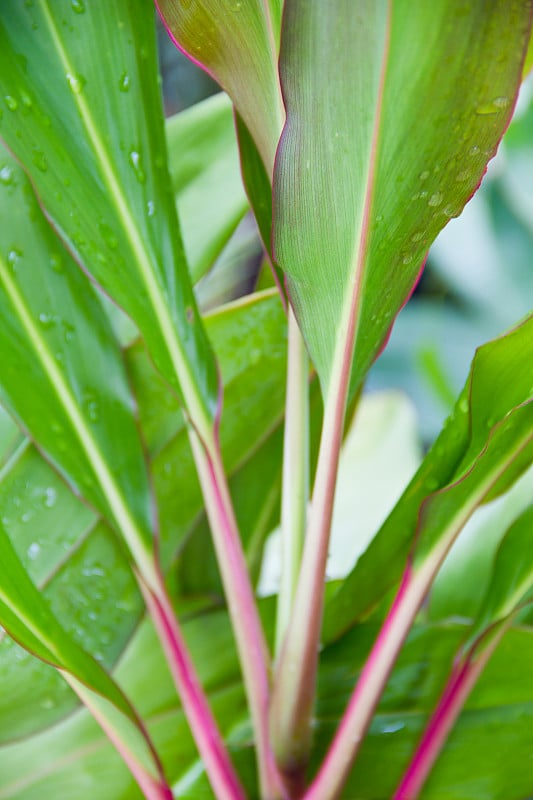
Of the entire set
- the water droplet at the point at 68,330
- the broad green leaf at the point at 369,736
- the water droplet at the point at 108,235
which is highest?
the water droplet at the point at 108,235

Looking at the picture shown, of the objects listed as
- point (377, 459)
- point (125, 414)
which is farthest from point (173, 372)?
point (377, 459)

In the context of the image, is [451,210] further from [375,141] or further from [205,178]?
[205,178]

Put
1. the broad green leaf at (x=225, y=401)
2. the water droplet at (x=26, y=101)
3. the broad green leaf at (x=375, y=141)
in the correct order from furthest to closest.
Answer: the broad green leaf at (x=225, y=401) < the water droplet at (x=26, y=101) < the broad green leaf at (x=375, y=141)

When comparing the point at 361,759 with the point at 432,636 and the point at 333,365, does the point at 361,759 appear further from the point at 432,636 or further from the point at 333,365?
the point at 333,365

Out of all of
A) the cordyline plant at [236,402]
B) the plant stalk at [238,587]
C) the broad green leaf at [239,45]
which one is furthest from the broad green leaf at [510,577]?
the broad green leaf at [239,45]

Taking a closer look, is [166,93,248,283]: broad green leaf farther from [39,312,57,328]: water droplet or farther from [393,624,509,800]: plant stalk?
[393,624,509,800]: plant stalk

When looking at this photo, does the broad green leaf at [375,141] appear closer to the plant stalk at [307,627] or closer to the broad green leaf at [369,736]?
the plant stalk at [307,627]

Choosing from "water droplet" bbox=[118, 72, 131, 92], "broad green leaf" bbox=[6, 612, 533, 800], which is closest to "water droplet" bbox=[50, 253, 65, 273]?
"water droplet" bbox=[118, 72, 131, 92]
